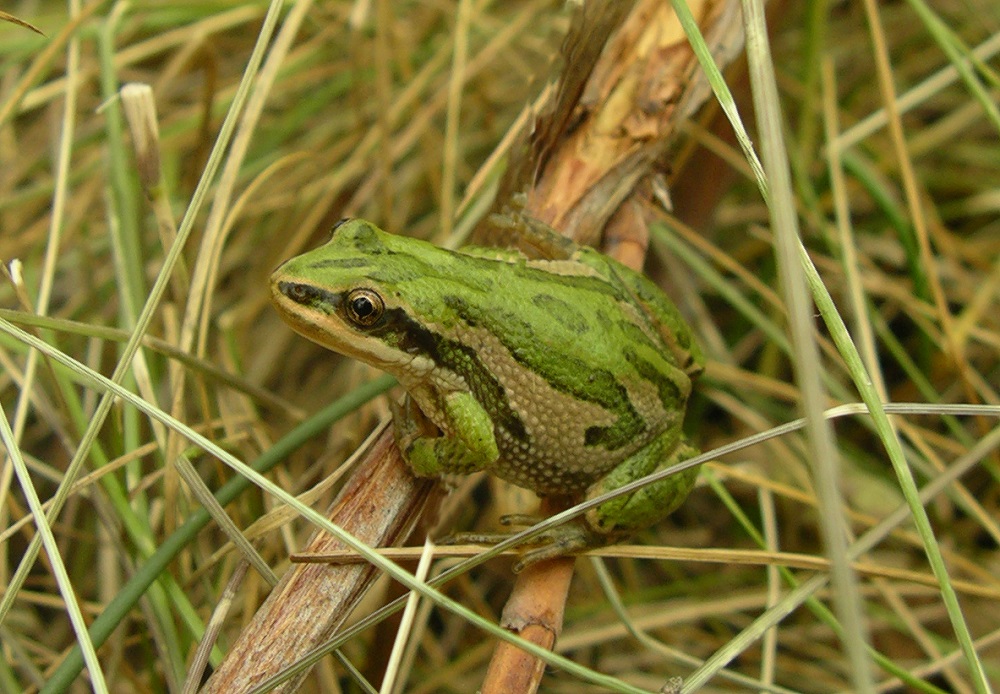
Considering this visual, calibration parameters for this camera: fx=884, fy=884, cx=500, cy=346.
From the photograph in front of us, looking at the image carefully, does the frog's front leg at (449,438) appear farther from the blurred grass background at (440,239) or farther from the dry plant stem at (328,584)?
the blurred grass background at (440,239)

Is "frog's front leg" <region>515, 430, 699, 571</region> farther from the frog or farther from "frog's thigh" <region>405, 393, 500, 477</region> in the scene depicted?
"frog's thigh" <region>405, 393, 500, 477</region>

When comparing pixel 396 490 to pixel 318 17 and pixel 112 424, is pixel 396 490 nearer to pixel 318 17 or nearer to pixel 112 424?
pixel 112 424

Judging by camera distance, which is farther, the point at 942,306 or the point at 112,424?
the point at 942,306

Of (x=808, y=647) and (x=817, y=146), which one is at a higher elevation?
(x=817, y=146)

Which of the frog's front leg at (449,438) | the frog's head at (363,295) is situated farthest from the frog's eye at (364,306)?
the frog's front leg at (449,438)

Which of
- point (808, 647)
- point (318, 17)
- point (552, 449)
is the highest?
point (318, 17)

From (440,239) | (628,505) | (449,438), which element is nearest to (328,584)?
(449,438)

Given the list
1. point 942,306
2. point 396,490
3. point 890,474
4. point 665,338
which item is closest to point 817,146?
point 942,306

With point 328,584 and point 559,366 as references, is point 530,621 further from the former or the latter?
point 559,366
